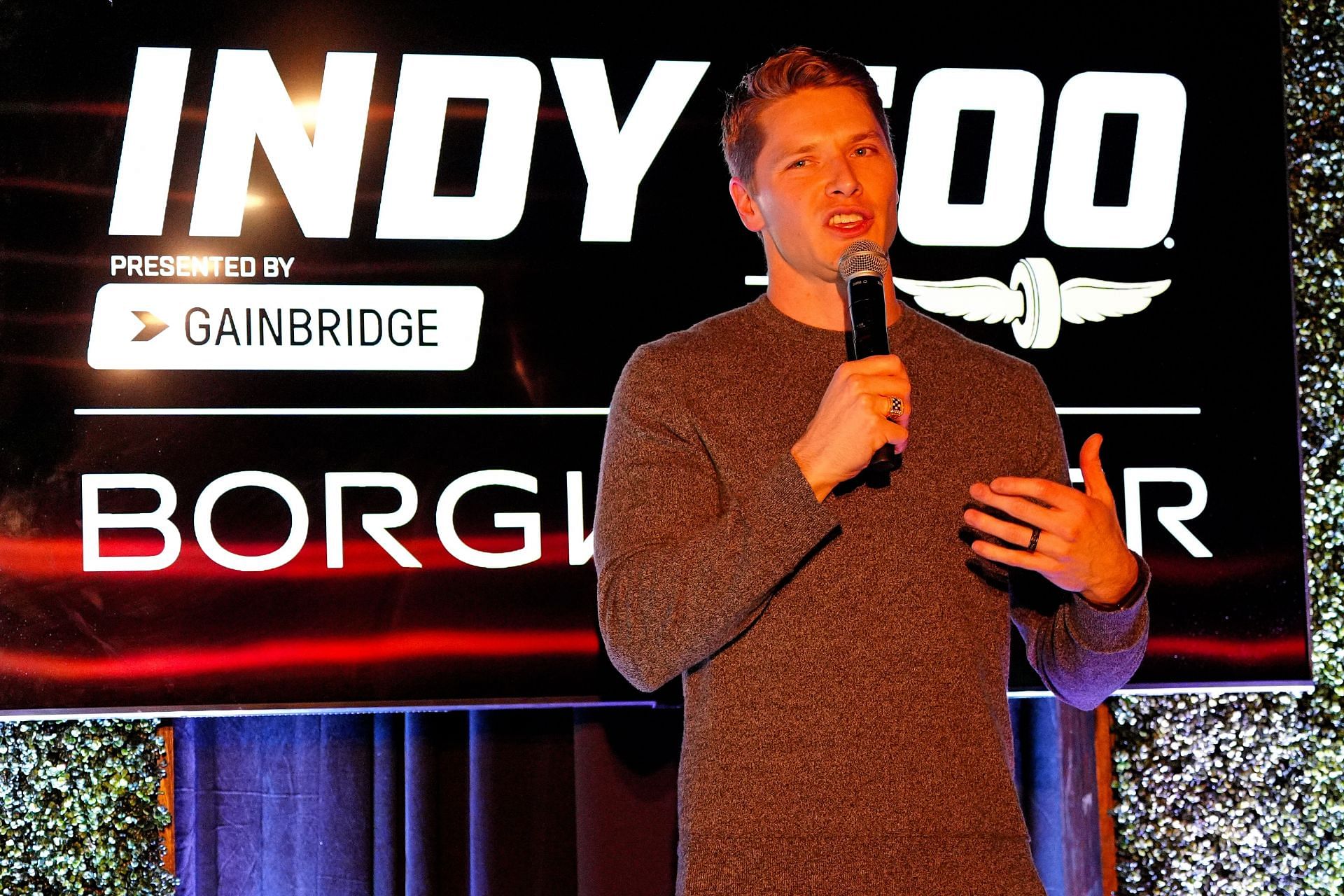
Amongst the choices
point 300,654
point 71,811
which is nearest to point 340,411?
point 300,654

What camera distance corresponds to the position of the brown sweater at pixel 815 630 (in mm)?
1481

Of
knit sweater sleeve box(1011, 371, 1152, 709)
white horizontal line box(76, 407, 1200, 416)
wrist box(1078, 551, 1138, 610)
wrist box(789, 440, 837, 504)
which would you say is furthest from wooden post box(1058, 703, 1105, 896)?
wrist box(789, 440, 837, 504)

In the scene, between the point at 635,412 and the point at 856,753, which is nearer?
the point at 856,753

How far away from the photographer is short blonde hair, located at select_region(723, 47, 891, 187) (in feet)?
5.98

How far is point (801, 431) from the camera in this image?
1.67 metres

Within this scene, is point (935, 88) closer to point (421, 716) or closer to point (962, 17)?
point (962, 17)

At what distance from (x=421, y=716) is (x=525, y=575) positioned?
431mm

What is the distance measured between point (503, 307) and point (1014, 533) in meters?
1.47

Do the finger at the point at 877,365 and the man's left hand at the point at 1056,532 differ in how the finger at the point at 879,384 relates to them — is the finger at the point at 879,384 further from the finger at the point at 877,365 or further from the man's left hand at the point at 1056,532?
the man's left hand at the point at 1056,532

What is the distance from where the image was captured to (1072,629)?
1.69m

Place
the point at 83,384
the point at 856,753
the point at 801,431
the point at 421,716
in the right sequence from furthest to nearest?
the point at 421,716, the point at 83,384, the point at 801,431, the point at 856,753

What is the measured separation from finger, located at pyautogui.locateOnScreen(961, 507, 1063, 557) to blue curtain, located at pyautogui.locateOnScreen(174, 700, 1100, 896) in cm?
148

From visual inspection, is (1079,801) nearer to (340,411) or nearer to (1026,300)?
(1026,300)

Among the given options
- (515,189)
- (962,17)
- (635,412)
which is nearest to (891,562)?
(635,412)
